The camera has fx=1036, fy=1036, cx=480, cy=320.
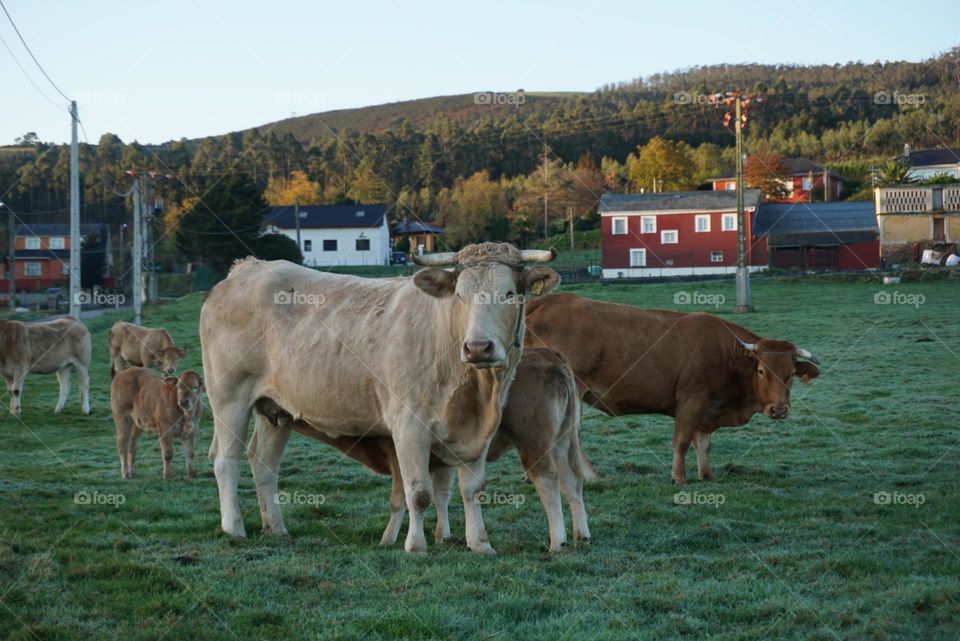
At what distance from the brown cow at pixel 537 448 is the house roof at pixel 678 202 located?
59671 millimetres

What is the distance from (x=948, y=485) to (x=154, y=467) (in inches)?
403

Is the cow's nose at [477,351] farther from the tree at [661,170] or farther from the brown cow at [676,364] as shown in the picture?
the tree at [661,170]

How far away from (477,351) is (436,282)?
1.07m

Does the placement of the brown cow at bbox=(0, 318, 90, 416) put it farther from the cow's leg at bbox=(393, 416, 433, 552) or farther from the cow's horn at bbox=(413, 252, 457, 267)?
the cow's horn at bbox=(413, 252, 457, 267)

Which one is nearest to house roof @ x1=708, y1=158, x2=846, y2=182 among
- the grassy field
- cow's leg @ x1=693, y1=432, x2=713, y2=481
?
the grassy field

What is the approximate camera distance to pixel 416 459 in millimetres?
8742

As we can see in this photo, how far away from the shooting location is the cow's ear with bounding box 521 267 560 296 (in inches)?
341

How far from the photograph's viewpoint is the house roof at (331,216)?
91125 mm

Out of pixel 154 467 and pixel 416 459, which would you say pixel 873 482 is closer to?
pixel 416 459

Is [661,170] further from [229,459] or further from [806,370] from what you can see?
[229,459]

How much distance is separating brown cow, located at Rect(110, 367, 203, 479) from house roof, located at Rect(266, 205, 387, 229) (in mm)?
75177

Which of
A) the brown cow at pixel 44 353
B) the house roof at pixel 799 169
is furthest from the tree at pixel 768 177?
the brown cow at pixel 44 353

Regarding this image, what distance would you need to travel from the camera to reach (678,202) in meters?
69.4

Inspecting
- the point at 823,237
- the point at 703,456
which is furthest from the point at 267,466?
the point at 823,237
